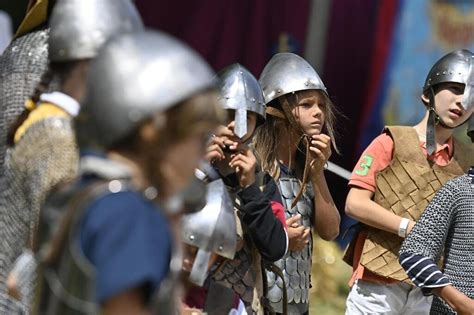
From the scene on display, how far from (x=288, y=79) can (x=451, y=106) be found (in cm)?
80

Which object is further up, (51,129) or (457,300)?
(51,129)

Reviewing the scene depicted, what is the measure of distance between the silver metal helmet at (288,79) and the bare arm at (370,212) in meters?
0.52

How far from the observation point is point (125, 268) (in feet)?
7.89

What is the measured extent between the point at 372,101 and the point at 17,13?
261cm

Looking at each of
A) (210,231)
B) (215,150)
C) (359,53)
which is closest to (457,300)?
(215,150)

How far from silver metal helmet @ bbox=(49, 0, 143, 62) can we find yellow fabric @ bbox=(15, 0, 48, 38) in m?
0.50

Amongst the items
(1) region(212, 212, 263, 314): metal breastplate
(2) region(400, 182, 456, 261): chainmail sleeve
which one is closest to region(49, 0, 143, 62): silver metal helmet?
(1) region(212, 212, 263, 314): metal breastplate

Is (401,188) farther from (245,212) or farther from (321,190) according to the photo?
(245,212)

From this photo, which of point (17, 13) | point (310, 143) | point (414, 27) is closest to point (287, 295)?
point (310, 143)

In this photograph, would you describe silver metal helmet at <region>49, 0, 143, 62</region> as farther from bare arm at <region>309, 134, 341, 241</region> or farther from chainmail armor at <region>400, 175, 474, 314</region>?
chainmail armor at <region>400, 175, 474, 314</region>

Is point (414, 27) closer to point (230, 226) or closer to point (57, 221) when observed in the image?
point (230, 226)

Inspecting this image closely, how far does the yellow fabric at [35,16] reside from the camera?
4121 mm

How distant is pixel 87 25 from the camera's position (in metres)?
3.50

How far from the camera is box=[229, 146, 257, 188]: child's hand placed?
4.61 meters
